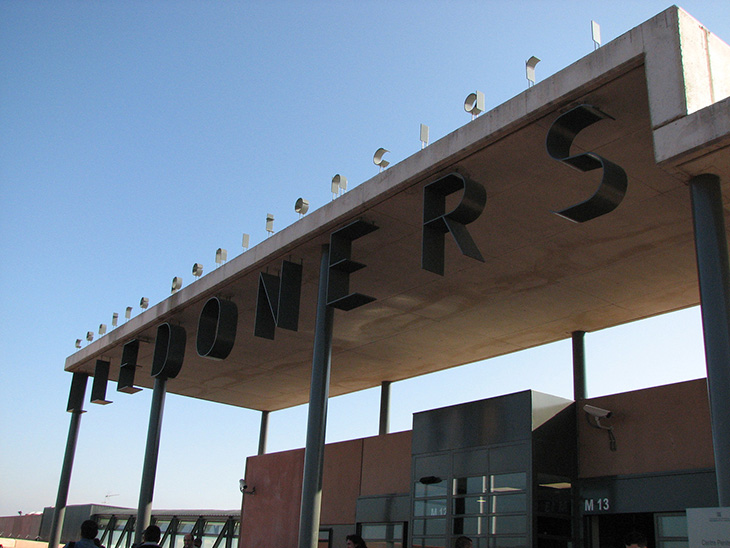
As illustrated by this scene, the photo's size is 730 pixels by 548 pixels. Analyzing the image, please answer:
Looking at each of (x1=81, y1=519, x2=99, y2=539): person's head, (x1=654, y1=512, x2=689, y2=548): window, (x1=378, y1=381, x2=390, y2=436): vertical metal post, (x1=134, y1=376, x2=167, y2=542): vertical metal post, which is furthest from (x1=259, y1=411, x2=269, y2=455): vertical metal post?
(x1=81, y1=519, x2=99, y2=539): person's head

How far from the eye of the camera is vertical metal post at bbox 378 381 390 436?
21.4 m

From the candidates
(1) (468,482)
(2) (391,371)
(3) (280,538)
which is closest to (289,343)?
(2) (391,371)

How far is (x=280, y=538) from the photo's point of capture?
20.1 metres

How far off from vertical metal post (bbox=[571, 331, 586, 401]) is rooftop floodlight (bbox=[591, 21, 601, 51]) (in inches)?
327

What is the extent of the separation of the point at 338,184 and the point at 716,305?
7427mm

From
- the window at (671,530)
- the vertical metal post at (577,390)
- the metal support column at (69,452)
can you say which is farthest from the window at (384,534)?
the metal support column at (69,452)

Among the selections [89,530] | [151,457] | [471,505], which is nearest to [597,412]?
[471,505]

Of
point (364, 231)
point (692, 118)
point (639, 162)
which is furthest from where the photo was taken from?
point (364, 231)

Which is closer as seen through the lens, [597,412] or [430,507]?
[597,412]

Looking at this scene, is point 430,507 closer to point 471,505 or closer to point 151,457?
point 471,505

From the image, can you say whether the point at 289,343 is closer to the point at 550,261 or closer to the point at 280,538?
the point at 280,538

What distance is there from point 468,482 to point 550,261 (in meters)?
4.38

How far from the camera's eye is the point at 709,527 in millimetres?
7277

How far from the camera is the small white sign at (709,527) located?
7.15 meters
